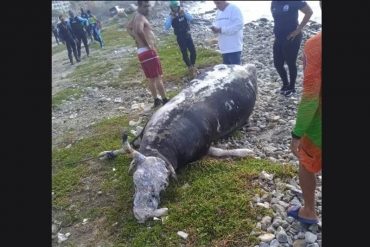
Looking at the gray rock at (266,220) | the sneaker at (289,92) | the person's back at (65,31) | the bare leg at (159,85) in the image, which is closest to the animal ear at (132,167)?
the gray rock at (266,220)

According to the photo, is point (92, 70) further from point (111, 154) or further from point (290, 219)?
point (290, 219)

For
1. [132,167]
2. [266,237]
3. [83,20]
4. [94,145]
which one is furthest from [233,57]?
[83,20]

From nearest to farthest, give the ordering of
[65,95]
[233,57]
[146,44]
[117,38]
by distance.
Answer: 1. [146,44]
2. [233,57]
3. [65,95]
4. [117,38]

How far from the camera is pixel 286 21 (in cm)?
838

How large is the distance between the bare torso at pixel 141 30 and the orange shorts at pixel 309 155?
18.5 feet

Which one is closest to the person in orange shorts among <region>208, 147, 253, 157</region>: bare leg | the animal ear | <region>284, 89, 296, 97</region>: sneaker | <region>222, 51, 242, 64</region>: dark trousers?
<region>208, 147, 253, 157</region>: bare leg


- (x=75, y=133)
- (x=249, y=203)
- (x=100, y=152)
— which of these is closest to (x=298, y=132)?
(x=249, y=203)

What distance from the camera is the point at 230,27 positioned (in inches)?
352

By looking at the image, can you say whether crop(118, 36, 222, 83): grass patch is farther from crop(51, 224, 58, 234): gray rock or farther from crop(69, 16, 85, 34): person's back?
crop(51, 224, 58, 234): gray rock

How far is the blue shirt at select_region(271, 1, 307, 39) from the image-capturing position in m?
8.23

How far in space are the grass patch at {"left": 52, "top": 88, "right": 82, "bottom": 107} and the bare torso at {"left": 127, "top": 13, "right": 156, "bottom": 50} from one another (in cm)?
487

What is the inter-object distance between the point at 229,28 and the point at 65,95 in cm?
681
